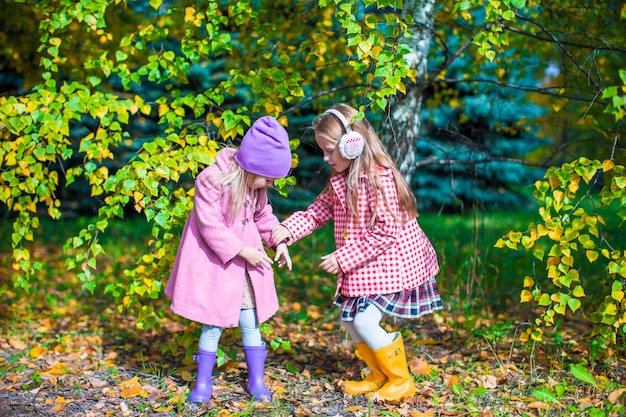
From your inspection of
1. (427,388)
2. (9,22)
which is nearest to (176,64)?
(427,388)

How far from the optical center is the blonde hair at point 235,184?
287 cm

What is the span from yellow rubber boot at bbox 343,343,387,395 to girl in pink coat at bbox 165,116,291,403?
0.40m

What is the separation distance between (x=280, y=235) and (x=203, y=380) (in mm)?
746

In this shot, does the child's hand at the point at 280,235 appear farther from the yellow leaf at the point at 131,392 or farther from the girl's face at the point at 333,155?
the yellow leaf at the point at 131,392

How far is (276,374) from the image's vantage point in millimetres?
3512

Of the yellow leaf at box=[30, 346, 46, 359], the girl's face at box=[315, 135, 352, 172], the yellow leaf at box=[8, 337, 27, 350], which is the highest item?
the girl's face at box=[315, 135, 352, 172]

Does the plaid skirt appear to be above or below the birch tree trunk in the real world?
below

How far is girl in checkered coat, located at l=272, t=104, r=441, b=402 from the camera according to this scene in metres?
2.91

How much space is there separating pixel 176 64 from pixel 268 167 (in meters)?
0.90

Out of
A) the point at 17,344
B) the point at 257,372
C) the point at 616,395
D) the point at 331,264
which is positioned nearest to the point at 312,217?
the point at 331,264

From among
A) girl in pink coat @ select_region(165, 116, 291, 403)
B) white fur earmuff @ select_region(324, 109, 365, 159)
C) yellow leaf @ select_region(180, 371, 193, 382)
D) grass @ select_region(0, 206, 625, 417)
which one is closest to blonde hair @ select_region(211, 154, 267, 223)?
girl in pink coat @ select_region(165, 116, 291, 403)

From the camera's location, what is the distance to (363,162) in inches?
117

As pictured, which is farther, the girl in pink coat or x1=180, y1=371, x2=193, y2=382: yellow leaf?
x1=180, y1=371, x2=193, y2=382: yellow leaf

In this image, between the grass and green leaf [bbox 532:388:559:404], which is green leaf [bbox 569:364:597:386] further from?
green leaf [bbox 532:388:559:404]
